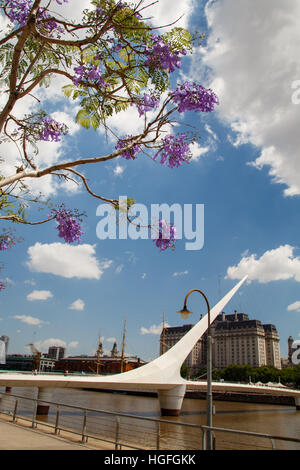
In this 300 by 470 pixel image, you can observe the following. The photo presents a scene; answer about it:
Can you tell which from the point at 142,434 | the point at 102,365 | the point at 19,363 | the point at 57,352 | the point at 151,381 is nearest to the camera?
the point at 142,434

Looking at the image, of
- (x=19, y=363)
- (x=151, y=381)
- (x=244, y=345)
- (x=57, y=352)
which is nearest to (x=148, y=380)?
(x=151, y=381)

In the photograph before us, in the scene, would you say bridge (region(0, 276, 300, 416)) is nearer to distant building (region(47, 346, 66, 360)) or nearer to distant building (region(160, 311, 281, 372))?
distant building (region(160, 311, 281, 372))

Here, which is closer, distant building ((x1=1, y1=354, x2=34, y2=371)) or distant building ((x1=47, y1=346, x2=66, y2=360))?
distant building ((x1=1, y1=354, x2=34, y2=371))

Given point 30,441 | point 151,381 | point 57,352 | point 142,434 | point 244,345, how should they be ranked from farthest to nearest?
1. point 57,352
2. point 244,345
3. point 151,381
4. point 142,434
5. point 30,441

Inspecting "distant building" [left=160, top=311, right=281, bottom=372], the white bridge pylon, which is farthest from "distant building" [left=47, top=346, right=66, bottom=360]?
the white bridge pylon

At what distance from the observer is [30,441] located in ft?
20.1

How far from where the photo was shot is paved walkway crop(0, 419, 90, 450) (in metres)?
5.62

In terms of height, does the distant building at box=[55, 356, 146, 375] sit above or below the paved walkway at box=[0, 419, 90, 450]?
below

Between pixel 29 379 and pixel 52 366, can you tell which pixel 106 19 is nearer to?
pixel 29 379

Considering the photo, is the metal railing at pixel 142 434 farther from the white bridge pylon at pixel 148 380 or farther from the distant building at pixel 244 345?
the distant building at pixel 244 345

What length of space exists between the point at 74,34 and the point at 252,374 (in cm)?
7695

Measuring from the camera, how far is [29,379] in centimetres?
1881

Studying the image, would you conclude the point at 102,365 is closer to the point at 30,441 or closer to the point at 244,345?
the point at 244,345
